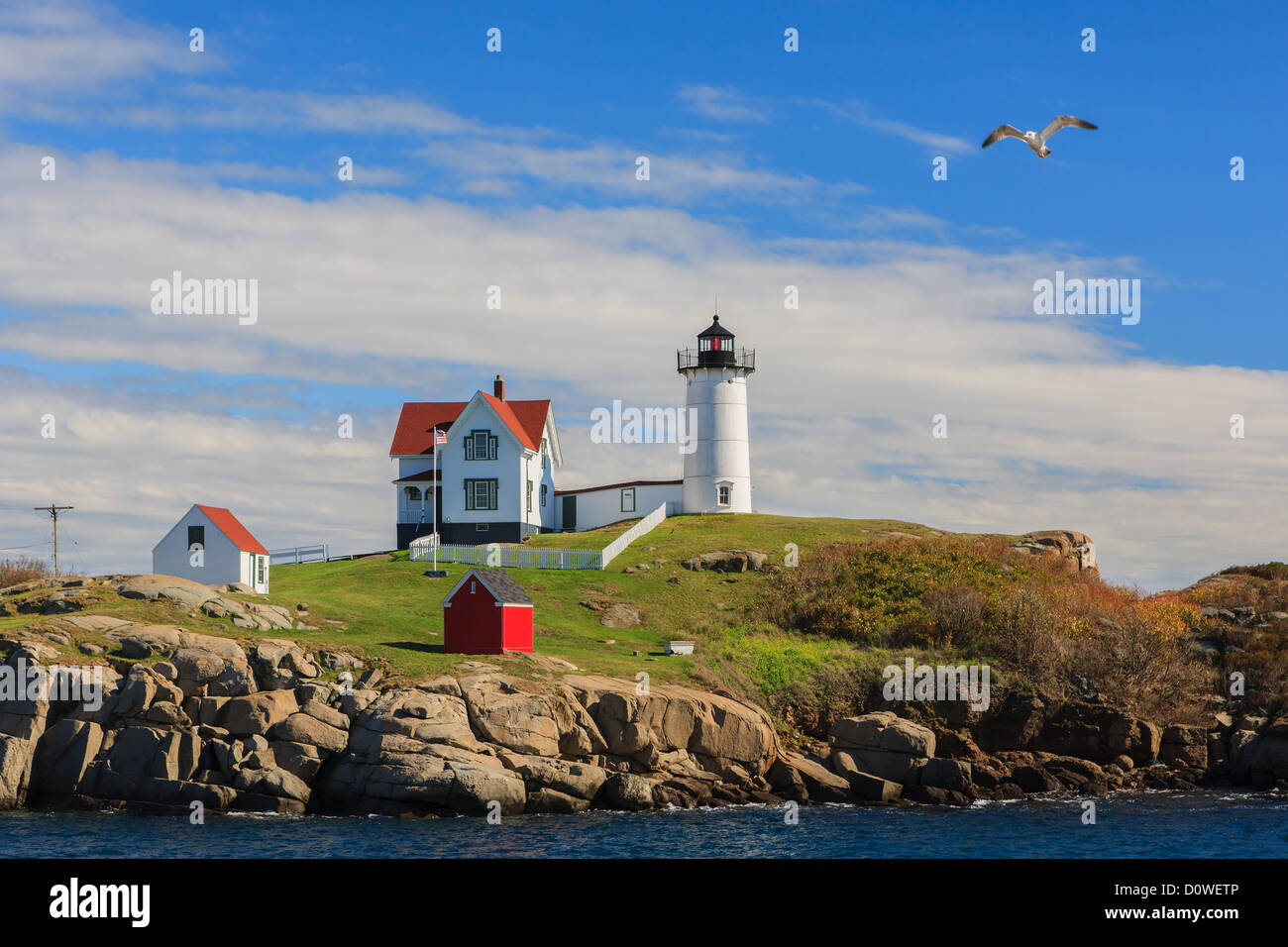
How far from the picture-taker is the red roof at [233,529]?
153ft

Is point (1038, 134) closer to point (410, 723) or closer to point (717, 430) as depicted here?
point (410, 723)

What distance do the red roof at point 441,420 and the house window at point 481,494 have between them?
3284 mm

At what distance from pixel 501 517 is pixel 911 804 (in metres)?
33.0

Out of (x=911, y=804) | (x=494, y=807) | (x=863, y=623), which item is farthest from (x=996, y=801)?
(x=494, y=807)

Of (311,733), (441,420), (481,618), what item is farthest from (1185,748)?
(441,420)

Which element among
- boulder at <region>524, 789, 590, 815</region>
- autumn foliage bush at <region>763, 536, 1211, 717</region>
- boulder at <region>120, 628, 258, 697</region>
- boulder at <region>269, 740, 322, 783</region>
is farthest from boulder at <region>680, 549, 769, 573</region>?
boulder at <region>269, 740, 322, 783</region>

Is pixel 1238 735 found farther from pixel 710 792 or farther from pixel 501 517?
pixel 501 517

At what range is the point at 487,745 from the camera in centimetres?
3225

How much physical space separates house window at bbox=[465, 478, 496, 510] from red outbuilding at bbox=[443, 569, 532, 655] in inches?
965

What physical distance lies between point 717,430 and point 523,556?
16865 mm

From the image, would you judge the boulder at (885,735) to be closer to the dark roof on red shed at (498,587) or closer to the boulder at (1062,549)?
the dark roof on red shed at (498,587)
